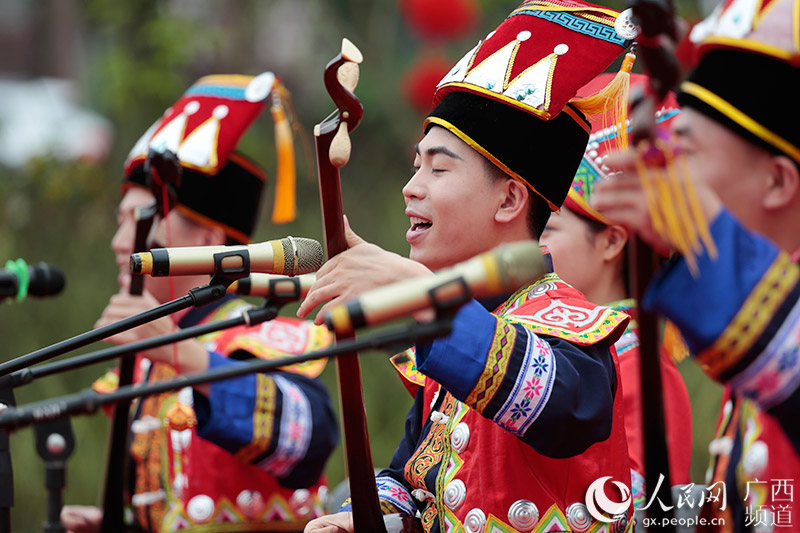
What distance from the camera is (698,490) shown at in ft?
7.96

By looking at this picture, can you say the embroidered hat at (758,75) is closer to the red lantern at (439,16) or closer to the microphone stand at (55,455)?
the microphone stand at (55,455)

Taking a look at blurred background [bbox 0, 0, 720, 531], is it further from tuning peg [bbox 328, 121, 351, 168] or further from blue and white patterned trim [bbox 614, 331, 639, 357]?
tuning peg [bbox 328, 121, 351, 168]

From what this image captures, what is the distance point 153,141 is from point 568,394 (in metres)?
2.38

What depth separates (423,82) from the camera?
6922mm

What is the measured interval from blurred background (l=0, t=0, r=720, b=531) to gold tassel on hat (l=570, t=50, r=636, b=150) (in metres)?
1.94

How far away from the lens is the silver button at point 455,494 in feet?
6.95

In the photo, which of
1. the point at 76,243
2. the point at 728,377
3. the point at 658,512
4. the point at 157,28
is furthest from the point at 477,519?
the point at 157,28

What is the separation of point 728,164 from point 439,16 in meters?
5.56

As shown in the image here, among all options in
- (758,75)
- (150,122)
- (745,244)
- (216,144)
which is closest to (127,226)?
(216,144)

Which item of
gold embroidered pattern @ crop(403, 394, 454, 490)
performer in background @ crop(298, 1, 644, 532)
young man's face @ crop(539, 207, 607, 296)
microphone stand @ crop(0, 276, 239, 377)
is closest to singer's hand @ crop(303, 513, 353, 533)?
performer in background @ crop(298, 1, 644, 532)

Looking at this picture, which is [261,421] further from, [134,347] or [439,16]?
[439,16]

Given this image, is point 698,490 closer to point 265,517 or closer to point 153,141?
point 265,517

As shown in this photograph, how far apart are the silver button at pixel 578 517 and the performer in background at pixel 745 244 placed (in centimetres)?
39

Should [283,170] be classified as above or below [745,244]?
below
